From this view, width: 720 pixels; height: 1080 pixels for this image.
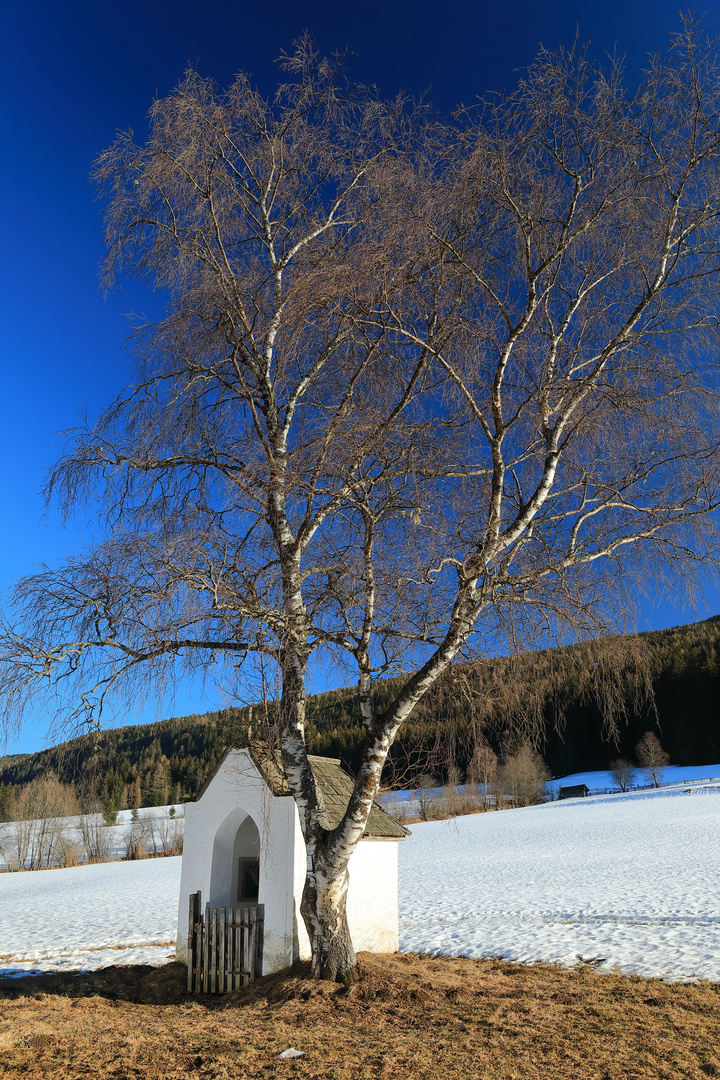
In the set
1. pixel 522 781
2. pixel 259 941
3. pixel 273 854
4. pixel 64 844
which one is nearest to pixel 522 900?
pixel 259 941

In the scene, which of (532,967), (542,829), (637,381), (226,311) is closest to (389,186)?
(226,311)

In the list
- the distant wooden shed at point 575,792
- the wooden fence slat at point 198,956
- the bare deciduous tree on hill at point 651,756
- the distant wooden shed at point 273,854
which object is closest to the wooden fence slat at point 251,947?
the distant wooden shed at point 273,854

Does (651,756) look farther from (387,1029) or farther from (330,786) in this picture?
(387,1029)

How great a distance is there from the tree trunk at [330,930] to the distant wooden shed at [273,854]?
→ 636 mm

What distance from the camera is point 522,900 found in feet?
68.3

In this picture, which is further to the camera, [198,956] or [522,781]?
[522,781]

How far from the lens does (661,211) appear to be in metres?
8.01

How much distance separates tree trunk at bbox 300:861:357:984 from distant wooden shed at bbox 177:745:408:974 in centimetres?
64

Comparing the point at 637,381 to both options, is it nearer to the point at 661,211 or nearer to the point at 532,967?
the point at 661,211

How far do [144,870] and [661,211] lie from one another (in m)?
46.3

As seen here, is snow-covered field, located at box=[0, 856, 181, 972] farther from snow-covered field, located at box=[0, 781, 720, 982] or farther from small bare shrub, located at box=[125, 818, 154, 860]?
small bare shrub, located at box=[125, 818, 154, 860]

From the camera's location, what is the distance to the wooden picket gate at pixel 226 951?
941 cm

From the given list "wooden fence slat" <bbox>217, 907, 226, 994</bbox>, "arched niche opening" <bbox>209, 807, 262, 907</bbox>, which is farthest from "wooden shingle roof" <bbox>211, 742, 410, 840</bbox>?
"wooden fence slat" <bbox>217, 907, 226, 994</bbox>

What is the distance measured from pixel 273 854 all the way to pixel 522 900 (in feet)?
47.0
